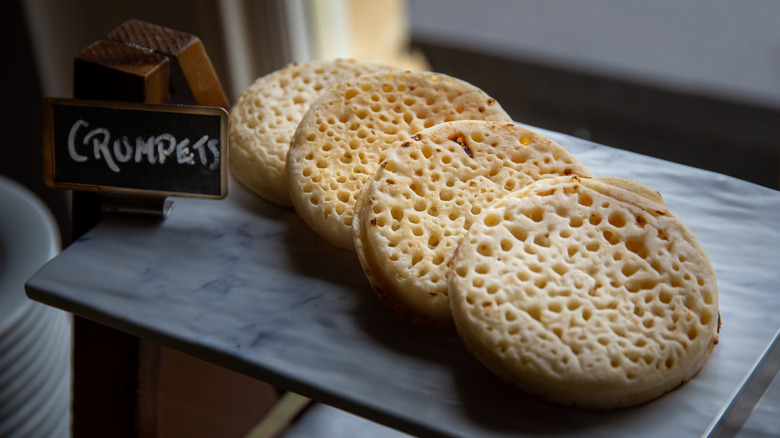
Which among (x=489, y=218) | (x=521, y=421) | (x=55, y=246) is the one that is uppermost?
(x=489, y=218)

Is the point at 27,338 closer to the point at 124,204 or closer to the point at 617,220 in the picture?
the point at 124,204

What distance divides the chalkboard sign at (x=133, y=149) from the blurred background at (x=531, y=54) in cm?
80

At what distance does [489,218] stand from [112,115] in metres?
0.43

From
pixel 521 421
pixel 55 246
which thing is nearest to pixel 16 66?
pixel 55 246

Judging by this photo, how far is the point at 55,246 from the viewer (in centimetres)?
118

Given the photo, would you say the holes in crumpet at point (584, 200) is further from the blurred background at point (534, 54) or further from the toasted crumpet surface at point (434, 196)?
the blurred background at point (534, 54)

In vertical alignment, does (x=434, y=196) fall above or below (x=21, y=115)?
above

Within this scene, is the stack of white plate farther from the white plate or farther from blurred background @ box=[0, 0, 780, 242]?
blurred background @ box=[0, 0, 780, 242]

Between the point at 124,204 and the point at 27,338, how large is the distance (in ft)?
1.19

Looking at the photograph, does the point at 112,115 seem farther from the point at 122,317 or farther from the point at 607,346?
the point at 607,346

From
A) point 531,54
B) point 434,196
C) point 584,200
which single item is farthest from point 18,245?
point 531,54

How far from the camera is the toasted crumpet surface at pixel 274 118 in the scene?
0.87 metres

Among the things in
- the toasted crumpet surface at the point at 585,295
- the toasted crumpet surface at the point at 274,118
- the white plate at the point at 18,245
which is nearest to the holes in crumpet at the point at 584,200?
the toasted crumpet surface at the point at 585,295

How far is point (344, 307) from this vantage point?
755mm
